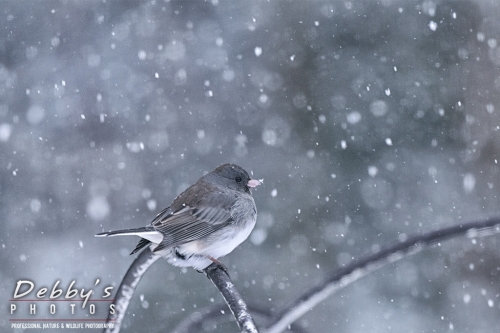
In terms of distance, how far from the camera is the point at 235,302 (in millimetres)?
1152

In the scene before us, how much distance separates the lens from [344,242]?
12.8ft

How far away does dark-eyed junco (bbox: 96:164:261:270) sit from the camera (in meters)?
1.78

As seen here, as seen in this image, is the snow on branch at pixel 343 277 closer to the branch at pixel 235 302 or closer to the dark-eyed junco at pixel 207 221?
the branch at pixel 235 302

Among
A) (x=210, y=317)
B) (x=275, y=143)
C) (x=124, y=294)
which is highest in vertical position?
(x=124, y=294)

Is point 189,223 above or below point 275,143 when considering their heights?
above

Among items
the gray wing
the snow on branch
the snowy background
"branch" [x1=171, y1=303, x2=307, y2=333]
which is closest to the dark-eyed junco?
the gray wing

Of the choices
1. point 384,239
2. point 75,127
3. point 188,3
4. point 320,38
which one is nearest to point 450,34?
point 320,38

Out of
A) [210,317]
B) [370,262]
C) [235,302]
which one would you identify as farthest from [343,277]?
[210,317]

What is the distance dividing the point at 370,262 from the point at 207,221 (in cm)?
90

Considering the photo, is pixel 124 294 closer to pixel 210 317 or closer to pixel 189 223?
pixel 210 317

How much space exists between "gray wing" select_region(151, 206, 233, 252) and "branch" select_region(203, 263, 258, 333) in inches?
9.8

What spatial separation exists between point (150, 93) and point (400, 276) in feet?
7.23

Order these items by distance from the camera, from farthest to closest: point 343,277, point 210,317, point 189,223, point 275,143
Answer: point 275,143 → point 189,223 → point 210,317 → point 343,277

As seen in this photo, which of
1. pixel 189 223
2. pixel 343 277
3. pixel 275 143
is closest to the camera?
pixel 343 277
